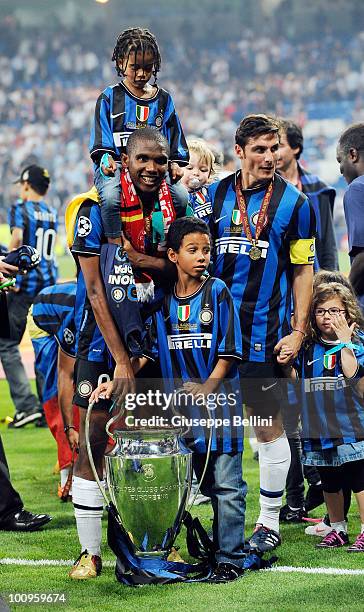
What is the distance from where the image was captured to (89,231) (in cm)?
418

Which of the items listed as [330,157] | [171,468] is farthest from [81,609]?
[330,157]

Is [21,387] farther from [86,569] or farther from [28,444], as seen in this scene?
[86,569]

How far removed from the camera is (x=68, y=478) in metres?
6.03

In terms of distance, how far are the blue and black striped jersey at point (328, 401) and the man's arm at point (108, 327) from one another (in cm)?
102

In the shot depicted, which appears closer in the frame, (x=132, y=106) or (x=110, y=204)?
(x=110, y=204)

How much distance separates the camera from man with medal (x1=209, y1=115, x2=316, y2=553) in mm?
4648

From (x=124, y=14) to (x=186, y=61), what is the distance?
2124 mm

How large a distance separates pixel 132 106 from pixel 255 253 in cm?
82

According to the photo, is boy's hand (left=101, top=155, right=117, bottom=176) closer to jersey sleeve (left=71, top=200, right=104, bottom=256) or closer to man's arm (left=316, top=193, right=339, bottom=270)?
jersey sleeve (left=71, top=200, right=104, bottom=256)

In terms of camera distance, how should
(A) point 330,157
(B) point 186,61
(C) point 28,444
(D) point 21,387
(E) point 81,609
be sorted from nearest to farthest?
(E) point 81,609, (C) point 28,444, (D) point 21,387, (A) point 330,157, (B) point 186,61

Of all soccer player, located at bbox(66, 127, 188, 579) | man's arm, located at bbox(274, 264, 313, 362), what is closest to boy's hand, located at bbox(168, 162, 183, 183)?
soccer player, located at bbox(66, 127, 188, 579)

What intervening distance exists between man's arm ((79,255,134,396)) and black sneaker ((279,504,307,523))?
1601 mm

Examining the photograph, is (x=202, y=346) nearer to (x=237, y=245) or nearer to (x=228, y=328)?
(x=228, y=328)

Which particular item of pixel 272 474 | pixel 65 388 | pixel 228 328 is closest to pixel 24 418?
pixel 65 388
